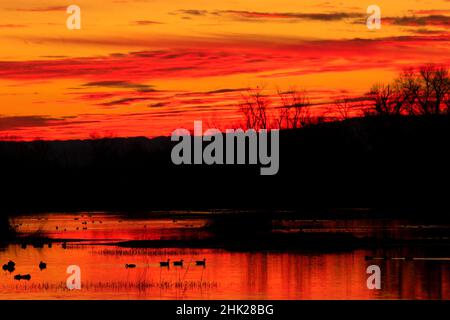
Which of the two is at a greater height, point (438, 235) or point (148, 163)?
point (148, 163)

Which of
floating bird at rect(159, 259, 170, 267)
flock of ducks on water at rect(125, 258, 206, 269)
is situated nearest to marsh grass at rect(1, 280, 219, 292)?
flock of ducks on water at rect(125, 258, 206, 269)

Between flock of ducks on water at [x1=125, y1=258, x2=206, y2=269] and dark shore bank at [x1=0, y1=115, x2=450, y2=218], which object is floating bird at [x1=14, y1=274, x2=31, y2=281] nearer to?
flock of ducks on water at [x1=125, y1=258, x2=206, y2=269]

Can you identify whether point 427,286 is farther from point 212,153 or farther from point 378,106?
point 212,153

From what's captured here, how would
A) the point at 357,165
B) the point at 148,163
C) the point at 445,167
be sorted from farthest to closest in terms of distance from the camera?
1. the point at 148,163
2. the point at 357,165
3. the point at 445,167

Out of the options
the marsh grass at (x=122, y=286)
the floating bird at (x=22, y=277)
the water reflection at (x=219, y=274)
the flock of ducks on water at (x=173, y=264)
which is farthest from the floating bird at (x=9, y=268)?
the flock of ducks on water at (x=173, y=264)

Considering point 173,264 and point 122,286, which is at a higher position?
point 173,264

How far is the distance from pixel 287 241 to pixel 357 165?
165 ft

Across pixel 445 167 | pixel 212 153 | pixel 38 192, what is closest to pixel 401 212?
pixel 445 167

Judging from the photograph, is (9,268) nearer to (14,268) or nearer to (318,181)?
(14,268)

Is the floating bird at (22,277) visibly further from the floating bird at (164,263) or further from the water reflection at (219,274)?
the floating bird at (164,263)

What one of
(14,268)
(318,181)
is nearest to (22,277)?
(14,268)

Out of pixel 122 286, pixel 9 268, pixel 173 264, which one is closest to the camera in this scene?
pixel 122 286

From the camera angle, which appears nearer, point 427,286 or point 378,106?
point 427,286

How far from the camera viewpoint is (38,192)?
368 feet
